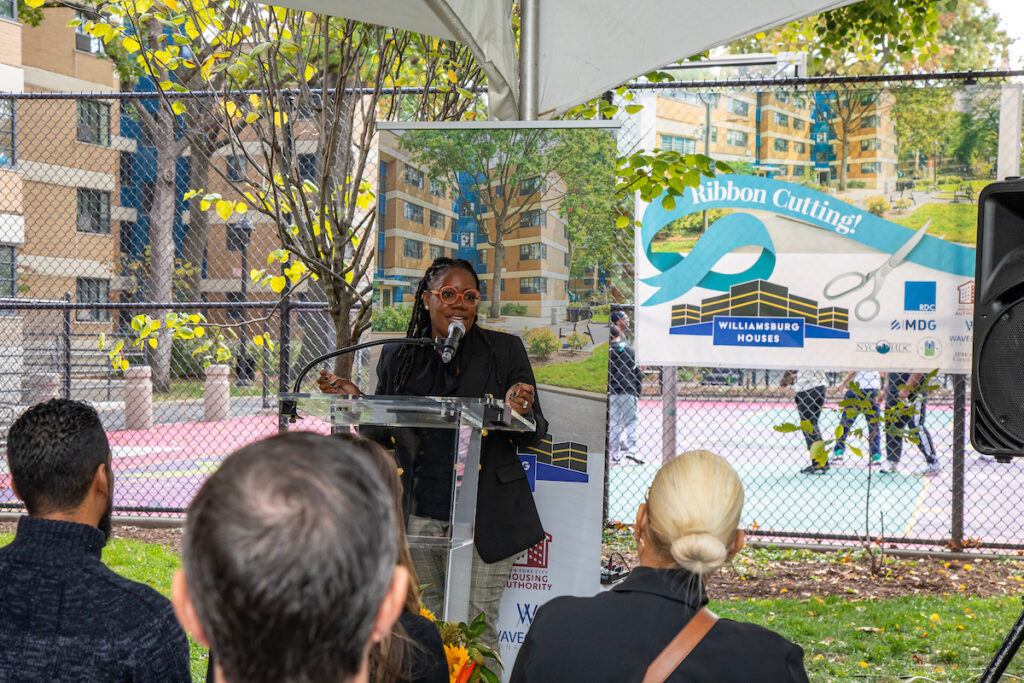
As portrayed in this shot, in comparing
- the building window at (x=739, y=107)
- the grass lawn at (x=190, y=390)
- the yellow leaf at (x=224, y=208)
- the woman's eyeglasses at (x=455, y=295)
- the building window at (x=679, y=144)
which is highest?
the building window at (x=739, y=107)

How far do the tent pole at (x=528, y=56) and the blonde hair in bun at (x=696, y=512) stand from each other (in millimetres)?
2000

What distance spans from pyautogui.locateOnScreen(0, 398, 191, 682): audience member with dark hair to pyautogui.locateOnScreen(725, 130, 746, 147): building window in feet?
17.1

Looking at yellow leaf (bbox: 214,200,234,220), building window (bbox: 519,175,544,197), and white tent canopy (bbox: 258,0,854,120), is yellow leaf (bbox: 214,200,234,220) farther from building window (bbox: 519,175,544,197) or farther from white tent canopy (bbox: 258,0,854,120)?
building window (bbox: 519,175,544,197)

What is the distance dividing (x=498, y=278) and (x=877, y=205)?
3605 millimetres

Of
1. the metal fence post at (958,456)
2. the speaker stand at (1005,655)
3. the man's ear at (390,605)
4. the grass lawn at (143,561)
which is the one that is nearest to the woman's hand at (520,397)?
the speaker stand at (1005,655)

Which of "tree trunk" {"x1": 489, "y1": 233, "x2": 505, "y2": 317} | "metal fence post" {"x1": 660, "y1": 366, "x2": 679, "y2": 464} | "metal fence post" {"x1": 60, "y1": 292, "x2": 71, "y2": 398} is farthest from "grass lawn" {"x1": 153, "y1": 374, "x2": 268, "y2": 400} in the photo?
"tree trunk" {"x1": 489, "y1": 233, "x2": 505, "y2": 317}

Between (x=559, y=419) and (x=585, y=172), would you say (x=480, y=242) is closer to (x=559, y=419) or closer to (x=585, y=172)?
(x=585, y=172)

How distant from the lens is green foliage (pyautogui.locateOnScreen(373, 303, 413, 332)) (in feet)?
12.3

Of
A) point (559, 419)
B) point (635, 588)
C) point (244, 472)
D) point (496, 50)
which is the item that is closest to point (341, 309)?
point (559, 419)

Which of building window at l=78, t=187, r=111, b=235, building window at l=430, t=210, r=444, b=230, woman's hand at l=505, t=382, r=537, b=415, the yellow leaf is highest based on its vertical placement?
building window at l=78, t=187, r=111, b=235

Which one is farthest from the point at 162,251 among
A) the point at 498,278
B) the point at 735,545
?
the point at 735,545

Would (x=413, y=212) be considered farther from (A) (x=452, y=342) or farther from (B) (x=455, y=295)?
(A) (x=452, y=342)

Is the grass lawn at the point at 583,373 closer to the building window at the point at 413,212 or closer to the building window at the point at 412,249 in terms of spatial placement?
the building window at the point at 412,249

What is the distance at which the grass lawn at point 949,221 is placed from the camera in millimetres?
5973
